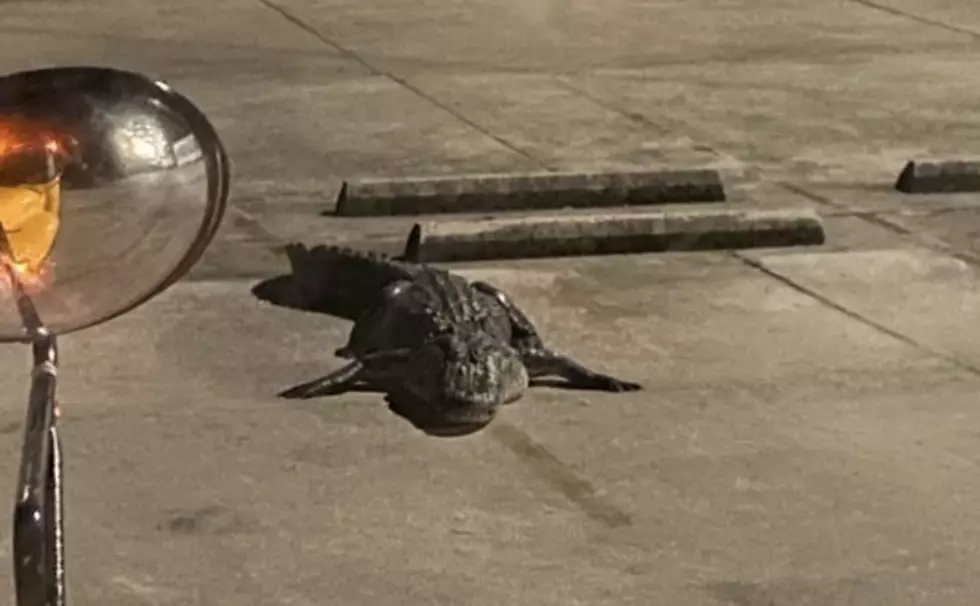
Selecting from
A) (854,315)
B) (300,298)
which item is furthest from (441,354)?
(854,315)

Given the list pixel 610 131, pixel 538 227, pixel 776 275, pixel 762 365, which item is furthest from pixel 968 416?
pixel 610 131

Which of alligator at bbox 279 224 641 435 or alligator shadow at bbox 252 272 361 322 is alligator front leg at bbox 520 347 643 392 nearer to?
alligator at bbox 279 224 641 435

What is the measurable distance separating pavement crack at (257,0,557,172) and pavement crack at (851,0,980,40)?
138 inches

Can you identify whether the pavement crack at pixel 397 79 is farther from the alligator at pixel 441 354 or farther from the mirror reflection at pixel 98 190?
the mirror reflection at pixel 98 190

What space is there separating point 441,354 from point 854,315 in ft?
4.86

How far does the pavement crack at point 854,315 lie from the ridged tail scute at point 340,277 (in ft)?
4.02

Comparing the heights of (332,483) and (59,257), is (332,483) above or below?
below

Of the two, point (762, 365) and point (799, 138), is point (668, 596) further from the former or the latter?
point (799, 138)

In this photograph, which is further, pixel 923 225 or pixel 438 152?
pixel 438 152

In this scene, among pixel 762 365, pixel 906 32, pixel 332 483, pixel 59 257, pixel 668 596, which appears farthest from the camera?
pixel 906 32

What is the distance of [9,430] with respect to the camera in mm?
4270

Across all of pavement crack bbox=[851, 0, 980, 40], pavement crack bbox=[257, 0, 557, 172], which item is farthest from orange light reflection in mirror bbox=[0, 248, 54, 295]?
pavement crack bbox=[851, 0, 980, 40]

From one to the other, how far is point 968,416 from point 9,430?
2278 millimetres

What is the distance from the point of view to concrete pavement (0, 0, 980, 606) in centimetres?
362
